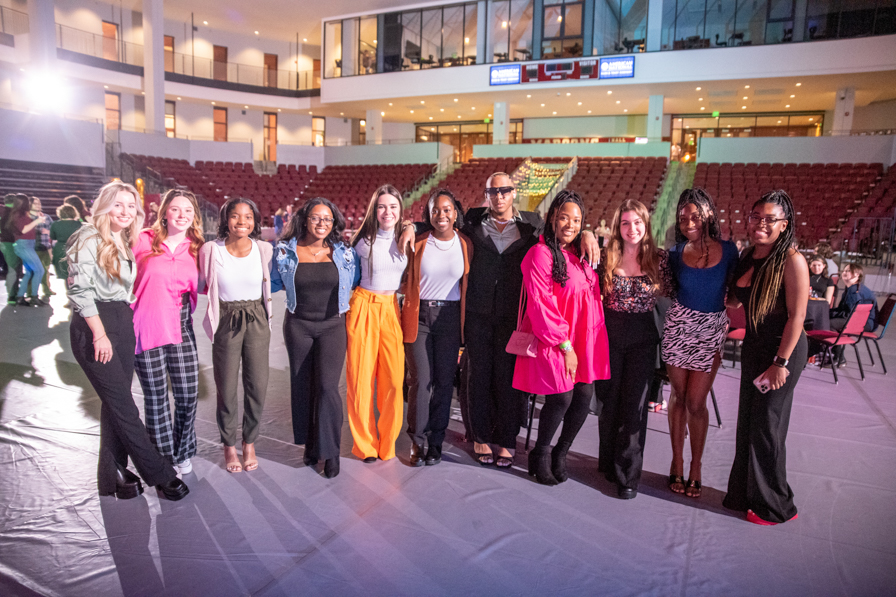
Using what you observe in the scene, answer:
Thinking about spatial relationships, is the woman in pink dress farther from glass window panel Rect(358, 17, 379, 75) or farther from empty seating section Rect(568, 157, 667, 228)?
glass window panel Rect(358, 17, 379, 75)

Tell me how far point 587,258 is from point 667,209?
39.4ft

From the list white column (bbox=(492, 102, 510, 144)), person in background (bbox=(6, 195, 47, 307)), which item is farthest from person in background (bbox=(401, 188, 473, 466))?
white column (bbox=(492, 102, 510, 144))

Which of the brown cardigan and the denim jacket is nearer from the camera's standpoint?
the denim jacket

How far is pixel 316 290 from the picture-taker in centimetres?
290

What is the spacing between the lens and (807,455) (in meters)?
3.32

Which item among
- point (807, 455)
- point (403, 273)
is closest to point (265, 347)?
point (403, 273)

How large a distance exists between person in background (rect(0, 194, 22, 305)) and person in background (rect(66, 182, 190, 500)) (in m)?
6.33

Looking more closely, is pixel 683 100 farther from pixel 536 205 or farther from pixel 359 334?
pixel 359 334

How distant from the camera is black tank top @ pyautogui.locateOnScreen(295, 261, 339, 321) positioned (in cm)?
289

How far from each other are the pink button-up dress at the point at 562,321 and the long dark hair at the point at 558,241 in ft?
0.09

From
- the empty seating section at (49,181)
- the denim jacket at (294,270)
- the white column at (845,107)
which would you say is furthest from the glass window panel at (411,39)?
the denim jacket at (294,270)

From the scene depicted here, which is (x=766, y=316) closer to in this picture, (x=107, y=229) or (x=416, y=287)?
(x=416, y=287)

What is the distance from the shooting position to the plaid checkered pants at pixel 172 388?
268 centimetres

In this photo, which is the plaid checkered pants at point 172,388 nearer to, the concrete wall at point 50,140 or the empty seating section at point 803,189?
the empty seating section at point 803,189
